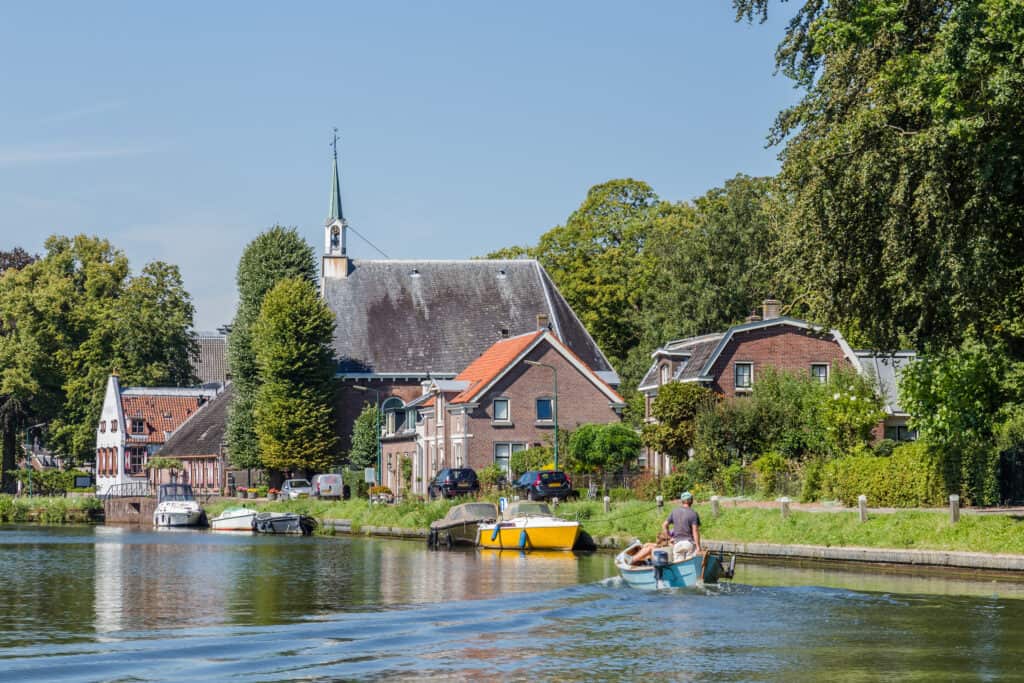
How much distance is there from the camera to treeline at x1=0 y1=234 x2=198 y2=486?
108 meters

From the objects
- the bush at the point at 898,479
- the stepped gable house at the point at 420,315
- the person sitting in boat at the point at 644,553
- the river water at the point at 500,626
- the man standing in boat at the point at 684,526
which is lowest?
the river water at the point at 500,626

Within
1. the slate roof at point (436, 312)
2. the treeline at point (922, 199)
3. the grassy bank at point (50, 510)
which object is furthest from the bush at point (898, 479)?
the grassy bank at point (50, 510)

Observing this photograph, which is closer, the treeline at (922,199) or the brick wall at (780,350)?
the treeline at (922,199)

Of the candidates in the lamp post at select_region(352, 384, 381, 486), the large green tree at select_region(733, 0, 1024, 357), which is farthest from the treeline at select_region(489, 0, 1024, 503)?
the lamp post at select_region(352, 384, 381, 486)

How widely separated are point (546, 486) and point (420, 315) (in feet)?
125

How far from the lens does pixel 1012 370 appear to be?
1730 inches

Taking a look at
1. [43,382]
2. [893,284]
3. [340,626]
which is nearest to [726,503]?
[893,284]

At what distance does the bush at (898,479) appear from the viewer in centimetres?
4525

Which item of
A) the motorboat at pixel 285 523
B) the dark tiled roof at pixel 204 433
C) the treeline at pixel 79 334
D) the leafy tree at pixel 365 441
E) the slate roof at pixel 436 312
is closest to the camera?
the motorboat at pixel 285 523

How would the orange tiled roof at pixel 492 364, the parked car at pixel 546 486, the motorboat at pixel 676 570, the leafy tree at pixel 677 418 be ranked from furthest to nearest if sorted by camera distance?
the orange tiled roof at pixel 492 364 < the leafy tree at pixel 677 418 < the parked car at pixel 546 486 < the motorboat at pixel 676 570

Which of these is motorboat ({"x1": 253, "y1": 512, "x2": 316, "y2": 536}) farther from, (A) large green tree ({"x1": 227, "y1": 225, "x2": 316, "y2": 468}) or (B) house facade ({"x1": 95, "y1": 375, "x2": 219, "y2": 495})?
(B) house facade ({"x1": 95, "y1": 375, "x2": 219, "y2": 495})

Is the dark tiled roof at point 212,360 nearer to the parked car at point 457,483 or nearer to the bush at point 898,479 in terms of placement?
the parked car at point 457,483

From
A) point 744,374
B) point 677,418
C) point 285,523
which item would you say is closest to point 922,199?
point 677,418

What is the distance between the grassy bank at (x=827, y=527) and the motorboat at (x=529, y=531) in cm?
156
